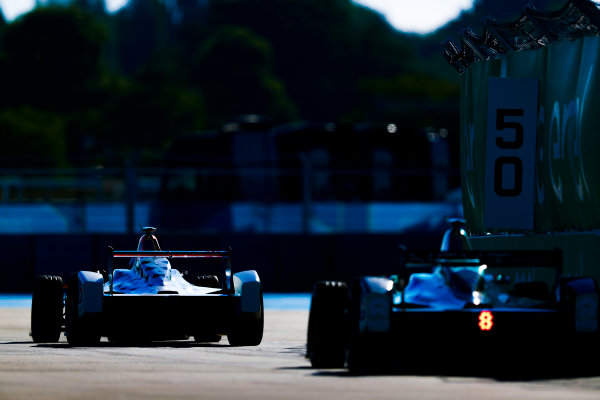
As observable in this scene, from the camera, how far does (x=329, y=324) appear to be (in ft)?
41.9

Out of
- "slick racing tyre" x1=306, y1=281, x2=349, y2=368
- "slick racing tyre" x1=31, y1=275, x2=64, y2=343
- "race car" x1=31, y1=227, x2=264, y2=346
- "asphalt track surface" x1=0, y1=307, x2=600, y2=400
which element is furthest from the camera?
"slick racing tyre" x1=31, y1=275, x2=64, y2=343

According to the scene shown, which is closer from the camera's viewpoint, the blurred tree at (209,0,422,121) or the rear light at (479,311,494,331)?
the rear light at (479,311,494,331)

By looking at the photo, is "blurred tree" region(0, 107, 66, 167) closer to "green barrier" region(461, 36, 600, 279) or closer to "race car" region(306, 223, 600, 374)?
"green barrier" region(461, 36, 600, 279)

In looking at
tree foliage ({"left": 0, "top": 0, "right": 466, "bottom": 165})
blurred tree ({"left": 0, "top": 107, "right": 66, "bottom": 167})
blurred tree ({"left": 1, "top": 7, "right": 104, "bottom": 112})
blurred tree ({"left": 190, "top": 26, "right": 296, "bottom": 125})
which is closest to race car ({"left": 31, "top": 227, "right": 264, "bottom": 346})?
tree foliage ({"left": 0, "top": 0, "right": 466, "bottom": 165})

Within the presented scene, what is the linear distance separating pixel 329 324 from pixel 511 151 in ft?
17.7

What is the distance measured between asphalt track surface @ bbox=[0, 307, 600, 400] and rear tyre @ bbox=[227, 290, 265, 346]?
540mm

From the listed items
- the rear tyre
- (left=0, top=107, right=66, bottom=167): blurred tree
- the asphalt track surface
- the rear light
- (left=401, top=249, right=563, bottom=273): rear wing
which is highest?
(left=0, top=107, right=66, bottom=167): blurred tree

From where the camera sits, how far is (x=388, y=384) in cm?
1157

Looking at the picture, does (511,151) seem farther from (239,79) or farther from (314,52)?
(314,52)

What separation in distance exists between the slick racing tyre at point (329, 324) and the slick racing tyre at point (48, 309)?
417 cm

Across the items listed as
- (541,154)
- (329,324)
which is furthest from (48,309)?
(541,154)

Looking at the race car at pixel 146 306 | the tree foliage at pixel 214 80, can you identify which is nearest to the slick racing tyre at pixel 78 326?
the race car at pixel 146 306

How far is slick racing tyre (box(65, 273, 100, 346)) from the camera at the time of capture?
15.7m

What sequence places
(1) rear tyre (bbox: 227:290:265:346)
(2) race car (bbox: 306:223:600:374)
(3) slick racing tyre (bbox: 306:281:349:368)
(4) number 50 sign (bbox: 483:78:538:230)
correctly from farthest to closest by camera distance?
(4) number 50 sign (bbox: 483:78:538:230) → (1) rear tyre (bbox: 227:290:265:346) → (3) slick racing tyre (bbox: 306:281:349:368) → (2) race car (bbox: 306:223:600:374)
